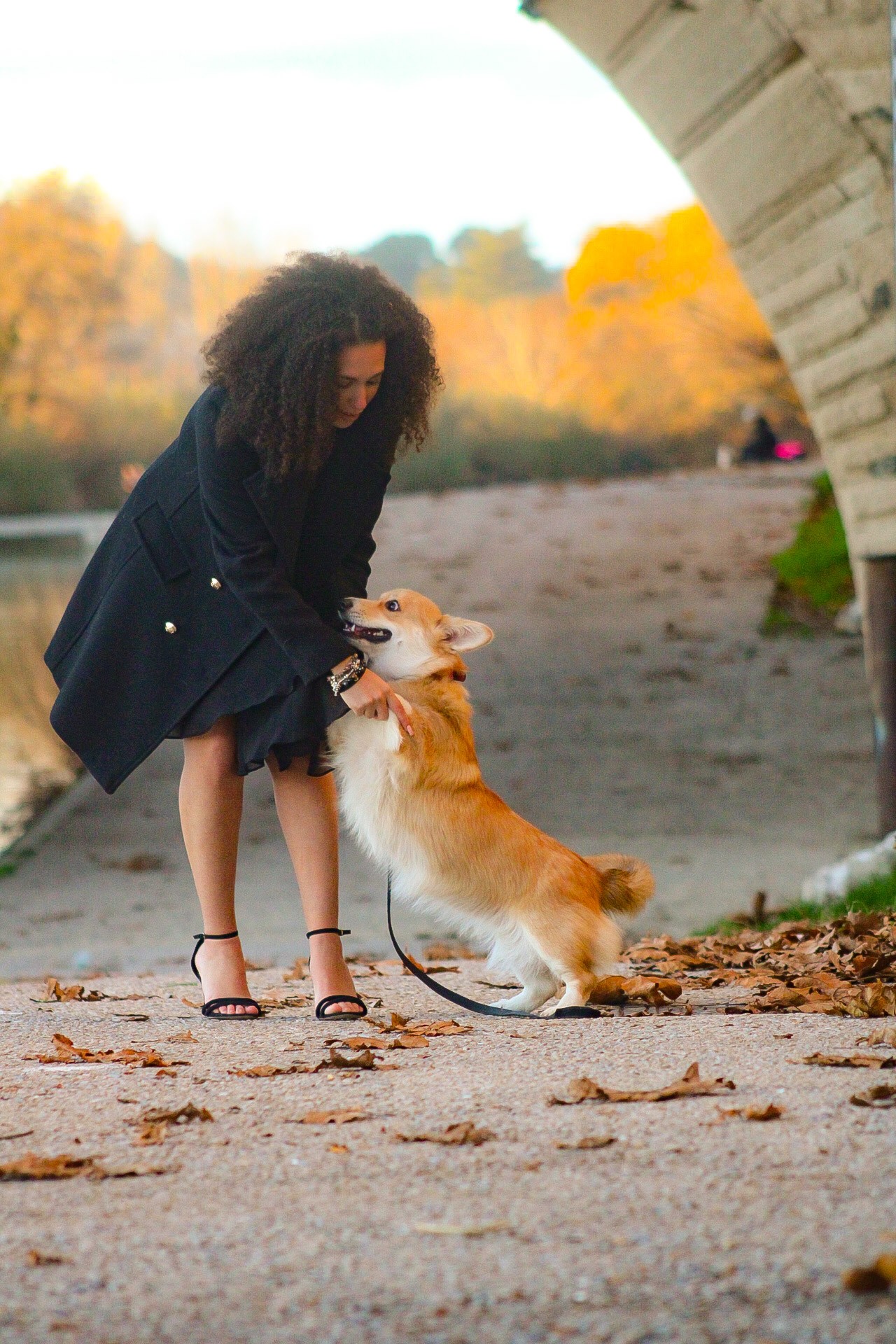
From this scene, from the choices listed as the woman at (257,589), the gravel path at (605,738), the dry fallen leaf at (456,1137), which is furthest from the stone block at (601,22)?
the dry fallen leaf at (456,1137)

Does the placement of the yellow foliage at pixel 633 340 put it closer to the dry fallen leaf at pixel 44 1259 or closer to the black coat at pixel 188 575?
the black coat at pixel 188 575

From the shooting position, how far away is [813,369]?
20.4ft

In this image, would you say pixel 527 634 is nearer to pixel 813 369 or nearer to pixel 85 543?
pixel 85 543

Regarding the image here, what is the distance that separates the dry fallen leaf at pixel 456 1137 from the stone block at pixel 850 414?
4575 millimetres

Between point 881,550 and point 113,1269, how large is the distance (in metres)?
5.34

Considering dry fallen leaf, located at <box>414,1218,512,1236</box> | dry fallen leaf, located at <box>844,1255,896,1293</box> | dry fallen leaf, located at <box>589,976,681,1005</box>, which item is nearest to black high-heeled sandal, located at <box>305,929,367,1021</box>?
dry fallen leaf, located at <box>589,976,681,1005</box>

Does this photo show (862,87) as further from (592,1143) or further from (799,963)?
(592,1143)

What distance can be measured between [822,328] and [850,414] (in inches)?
16.2

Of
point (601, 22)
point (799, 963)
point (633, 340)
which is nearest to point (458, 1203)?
point (799, 963)

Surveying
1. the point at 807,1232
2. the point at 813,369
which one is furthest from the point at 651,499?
the point at 807,1232

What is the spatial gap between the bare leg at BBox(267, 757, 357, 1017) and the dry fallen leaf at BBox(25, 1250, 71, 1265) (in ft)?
5.33

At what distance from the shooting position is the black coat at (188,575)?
3.27 metres

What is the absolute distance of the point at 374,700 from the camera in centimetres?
322

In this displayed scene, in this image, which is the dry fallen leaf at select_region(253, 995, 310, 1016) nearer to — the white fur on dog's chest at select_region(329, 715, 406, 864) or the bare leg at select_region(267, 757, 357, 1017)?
the bare leg at select_region(267, 757, 357, 1017)
